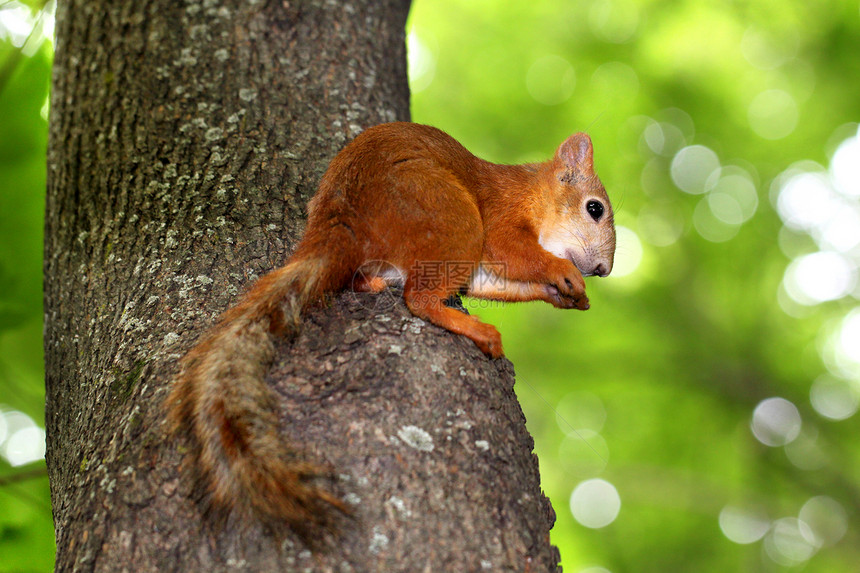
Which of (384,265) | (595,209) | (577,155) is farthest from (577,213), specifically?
(384,265)

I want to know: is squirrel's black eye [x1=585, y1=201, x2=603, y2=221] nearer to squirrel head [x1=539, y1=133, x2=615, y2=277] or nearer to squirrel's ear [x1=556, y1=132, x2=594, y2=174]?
squirrel head [x1=539, y1=133, x2=615, y2=277]

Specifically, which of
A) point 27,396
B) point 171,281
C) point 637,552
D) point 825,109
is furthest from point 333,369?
point 637,552

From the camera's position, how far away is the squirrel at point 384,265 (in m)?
1.47

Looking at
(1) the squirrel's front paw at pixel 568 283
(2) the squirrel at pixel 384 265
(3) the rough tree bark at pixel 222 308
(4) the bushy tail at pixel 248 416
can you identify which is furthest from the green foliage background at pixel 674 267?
(4) the bushy tail at pixel 248 416

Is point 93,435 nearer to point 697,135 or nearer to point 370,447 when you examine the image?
point 370,447

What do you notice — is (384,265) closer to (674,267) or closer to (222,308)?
(222,308)

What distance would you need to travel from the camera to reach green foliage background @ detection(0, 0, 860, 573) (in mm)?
7469

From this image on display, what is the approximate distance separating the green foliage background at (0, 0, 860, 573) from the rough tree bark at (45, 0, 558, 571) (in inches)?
184

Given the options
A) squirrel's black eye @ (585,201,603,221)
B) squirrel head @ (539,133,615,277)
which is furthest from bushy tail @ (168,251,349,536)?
squirrel's black eye @ (585,201,603,221)

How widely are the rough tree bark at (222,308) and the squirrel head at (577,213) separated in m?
0.82

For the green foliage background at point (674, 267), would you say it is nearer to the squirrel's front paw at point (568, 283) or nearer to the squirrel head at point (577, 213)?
the squirrel head at point (577, 213)

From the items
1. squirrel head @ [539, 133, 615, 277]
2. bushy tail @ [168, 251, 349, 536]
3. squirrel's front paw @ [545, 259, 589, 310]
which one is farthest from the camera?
squirrel head @ [539, 133, 615, 277]

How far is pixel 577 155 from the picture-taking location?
3.20 meters

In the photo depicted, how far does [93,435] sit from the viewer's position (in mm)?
1816
